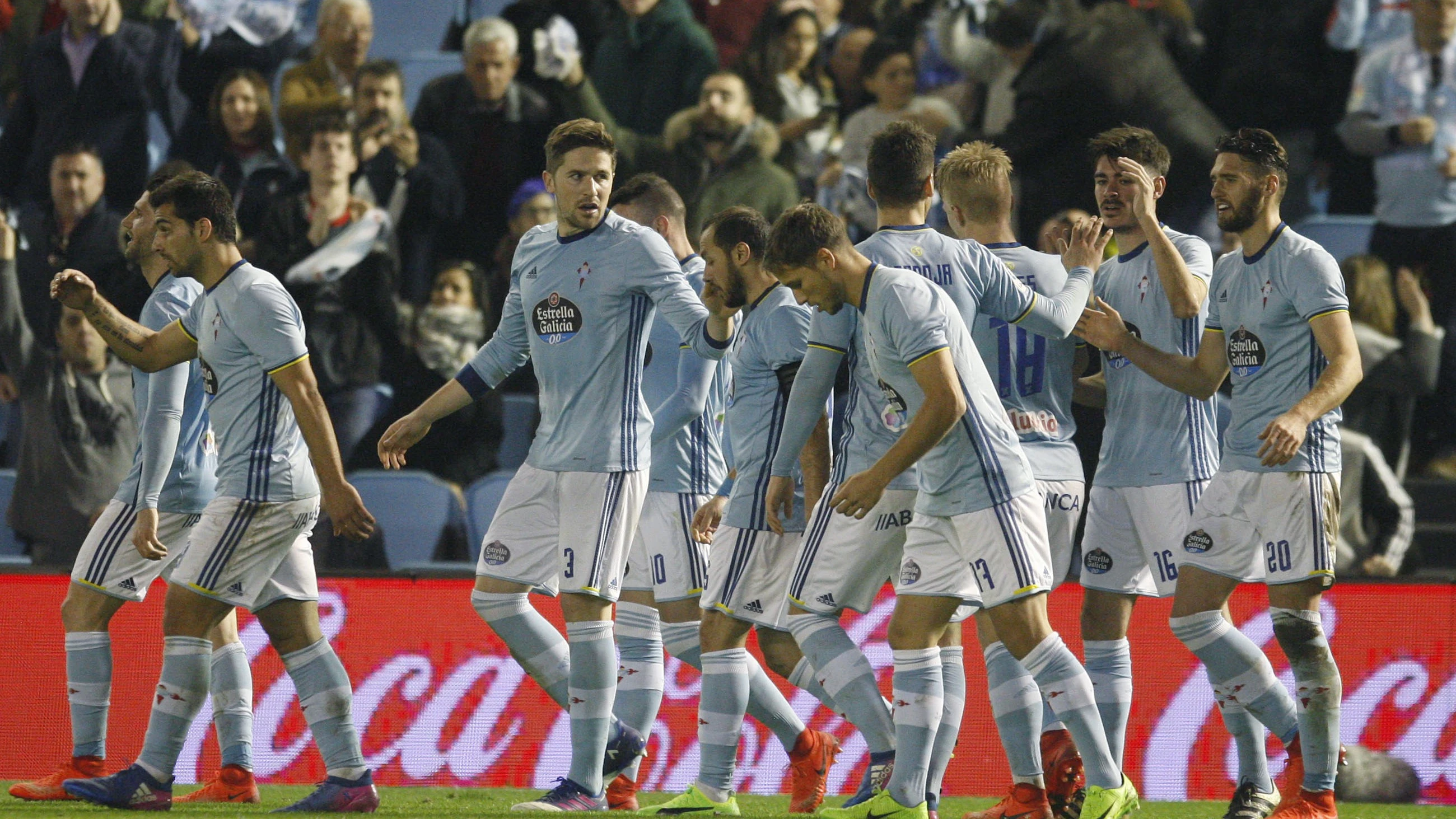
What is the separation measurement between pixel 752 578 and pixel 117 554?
2.50 metres

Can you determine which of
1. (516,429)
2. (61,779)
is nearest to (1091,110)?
(516,429)

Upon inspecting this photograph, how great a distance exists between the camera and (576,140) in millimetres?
6016

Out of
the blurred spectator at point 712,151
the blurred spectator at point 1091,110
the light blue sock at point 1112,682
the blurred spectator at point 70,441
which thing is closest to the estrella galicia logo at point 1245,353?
the light blue sock at point 1112,682

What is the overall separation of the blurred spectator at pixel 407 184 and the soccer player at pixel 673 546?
373 cm

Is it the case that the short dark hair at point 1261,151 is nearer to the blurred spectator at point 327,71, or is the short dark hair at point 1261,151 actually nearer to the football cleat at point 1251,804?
the football cleat at point 1251,804

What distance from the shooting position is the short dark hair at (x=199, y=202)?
599cm

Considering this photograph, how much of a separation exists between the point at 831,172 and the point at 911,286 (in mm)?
5806

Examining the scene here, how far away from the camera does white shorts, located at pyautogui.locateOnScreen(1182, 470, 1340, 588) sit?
5.87 m

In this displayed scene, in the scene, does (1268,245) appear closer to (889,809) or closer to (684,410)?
(684,410)

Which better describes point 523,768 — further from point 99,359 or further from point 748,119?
point 748,119

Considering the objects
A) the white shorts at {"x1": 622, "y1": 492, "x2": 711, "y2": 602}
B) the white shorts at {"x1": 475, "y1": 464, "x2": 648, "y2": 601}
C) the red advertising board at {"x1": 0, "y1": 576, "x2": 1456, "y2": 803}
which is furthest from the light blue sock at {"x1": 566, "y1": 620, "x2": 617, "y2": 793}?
the red advertising board at {"x1": 0, "y1": 576, "x2": 1456, "y2": 803}

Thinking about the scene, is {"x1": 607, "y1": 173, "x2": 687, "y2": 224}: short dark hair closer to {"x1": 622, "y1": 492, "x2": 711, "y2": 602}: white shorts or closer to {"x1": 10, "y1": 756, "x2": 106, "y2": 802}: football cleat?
{"x1": 622, "y1": 492, "x2": 711, "y2": 602}: white shorts

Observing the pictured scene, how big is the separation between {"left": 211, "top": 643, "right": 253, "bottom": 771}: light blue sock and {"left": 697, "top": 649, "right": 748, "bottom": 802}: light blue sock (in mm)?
1872

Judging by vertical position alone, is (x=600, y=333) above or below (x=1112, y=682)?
above
